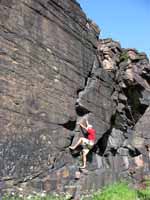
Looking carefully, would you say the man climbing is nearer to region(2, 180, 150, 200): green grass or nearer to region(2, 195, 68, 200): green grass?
region(2, 180, 150, 200): green grass

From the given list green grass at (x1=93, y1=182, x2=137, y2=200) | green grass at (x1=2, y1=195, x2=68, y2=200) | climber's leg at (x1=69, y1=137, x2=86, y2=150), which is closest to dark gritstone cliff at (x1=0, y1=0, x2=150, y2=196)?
climber's leg at (x1=69, y1=137, x2=86, y2=150)

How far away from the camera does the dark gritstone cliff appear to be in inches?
446

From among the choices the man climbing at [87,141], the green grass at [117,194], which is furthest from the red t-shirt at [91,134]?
the green grass at [117,194]

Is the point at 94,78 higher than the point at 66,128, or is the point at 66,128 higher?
the point at 94,78

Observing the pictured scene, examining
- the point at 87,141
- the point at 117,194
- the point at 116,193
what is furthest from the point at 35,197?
the point at 116,193

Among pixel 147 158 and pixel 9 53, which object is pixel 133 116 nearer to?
pixel 147 158

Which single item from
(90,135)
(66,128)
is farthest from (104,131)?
(66,128)

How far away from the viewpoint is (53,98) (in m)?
13.0

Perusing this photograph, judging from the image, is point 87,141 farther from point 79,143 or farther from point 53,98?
point 53,98

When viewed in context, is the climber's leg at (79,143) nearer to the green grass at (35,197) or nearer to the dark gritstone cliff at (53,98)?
the dark gritstone cliff at (53,98)

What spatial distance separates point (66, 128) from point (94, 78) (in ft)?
10.8

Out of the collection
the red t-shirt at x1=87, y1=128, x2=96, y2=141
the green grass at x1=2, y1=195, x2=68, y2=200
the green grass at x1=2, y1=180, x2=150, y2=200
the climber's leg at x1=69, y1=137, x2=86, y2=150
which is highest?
the red t-shirt at x1=87, y1=128, x2=96, y2=141

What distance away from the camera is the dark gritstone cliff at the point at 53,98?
11.3 meters

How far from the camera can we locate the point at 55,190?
1226 centimetres
